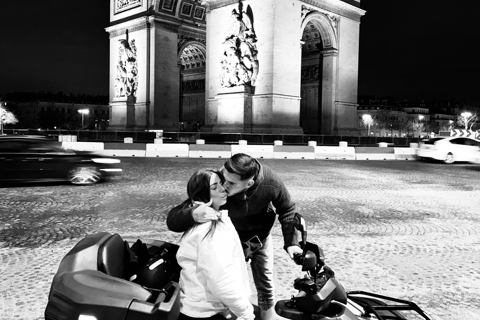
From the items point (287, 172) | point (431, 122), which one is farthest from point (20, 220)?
point (431, 122)

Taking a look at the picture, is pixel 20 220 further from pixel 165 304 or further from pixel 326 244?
pixel 165 304

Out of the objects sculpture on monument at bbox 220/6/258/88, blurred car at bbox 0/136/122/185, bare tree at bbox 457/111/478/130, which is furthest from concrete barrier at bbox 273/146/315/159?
bare tree at bbox 457/111/478/130

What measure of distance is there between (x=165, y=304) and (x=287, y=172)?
1337 centimetres

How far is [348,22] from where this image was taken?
104 ft

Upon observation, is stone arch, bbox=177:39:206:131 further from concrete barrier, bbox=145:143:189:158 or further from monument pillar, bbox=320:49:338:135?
concrete barrier, bbox=145:143:189:158

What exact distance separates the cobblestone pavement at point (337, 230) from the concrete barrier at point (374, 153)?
37.6 feet

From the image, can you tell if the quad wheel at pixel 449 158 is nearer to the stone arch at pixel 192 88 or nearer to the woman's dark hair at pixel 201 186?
the woman's dark hair at pixel 201 186

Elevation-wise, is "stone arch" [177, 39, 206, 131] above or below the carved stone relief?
below

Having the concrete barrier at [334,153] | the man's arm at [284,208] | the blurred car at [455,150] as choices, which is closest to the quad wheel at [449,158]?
the blurred car at [455,150]

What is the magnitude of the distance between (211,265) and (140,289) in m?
0.35

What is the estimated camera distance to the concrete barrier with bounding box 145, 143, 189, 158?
23016 mm

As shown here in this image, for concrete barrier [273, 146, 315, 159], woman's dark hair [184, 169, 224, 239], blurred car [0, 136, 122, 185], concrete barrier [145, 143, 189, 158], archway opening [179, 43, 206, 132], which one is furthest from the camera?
archway opening [179, 43, 206, 132]

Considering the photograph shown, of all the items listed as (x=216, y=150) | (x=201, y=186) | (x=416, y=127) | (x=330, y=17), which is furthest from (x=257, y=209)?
(x=416, y=127)

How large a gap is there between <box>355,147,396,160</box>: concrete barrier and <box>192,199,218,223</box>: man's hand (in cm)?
2292
